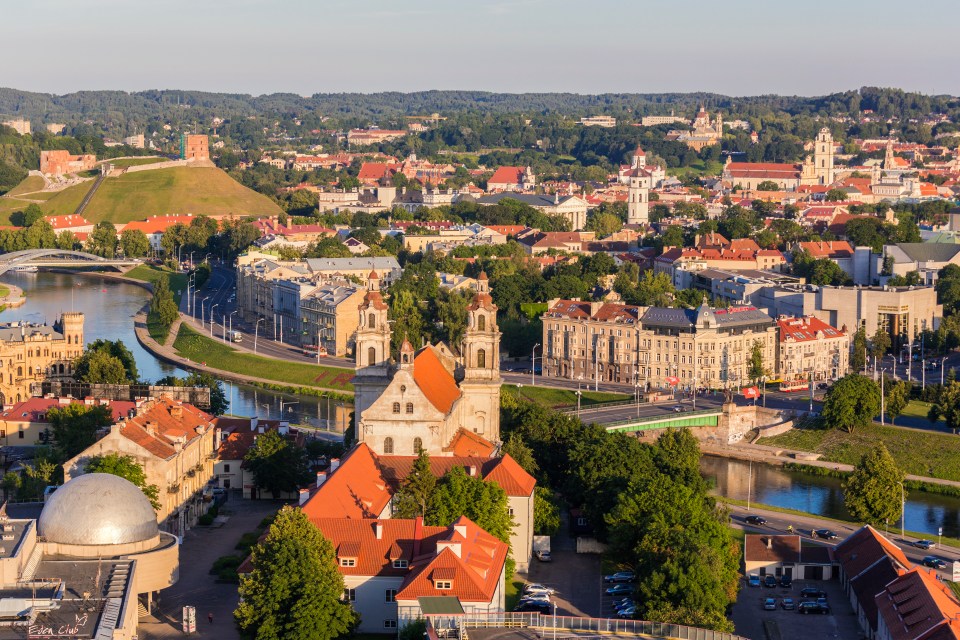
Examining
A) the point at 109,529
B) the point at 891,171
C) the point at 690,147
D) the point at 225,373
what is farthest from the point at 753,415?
the point at 690,147

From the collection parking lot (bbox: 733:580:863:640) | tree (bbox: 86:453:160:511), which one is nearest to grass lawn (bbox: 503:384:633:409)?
tree (bbox: 86:453:160:511)

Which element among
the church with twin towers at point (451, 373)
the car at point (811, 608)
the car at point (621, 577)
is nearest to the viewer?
the car at point (811, 608)

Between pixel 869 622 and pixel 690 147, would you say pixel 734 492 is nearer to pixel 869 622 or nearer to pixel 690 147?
pixel 869 622

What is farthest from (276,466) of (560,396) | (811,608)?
(560,396)

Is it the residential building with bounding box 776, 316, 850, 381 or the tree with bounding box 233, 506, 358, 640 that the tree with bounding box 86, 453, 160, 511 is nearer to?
the tree with bounding box 233, 506, 358, 640

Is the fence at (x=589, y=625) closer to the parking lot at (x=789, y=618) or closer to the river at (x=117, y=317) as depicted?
the parking lot at (x=789, y=618)

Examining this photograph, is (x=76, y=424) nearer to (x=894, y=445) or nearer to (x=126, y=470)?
(x=126, y=470)

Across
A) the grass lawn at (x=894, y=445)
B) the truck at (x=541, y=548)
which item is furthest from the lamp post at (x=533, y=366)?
the truck at (x=541, y=548)
